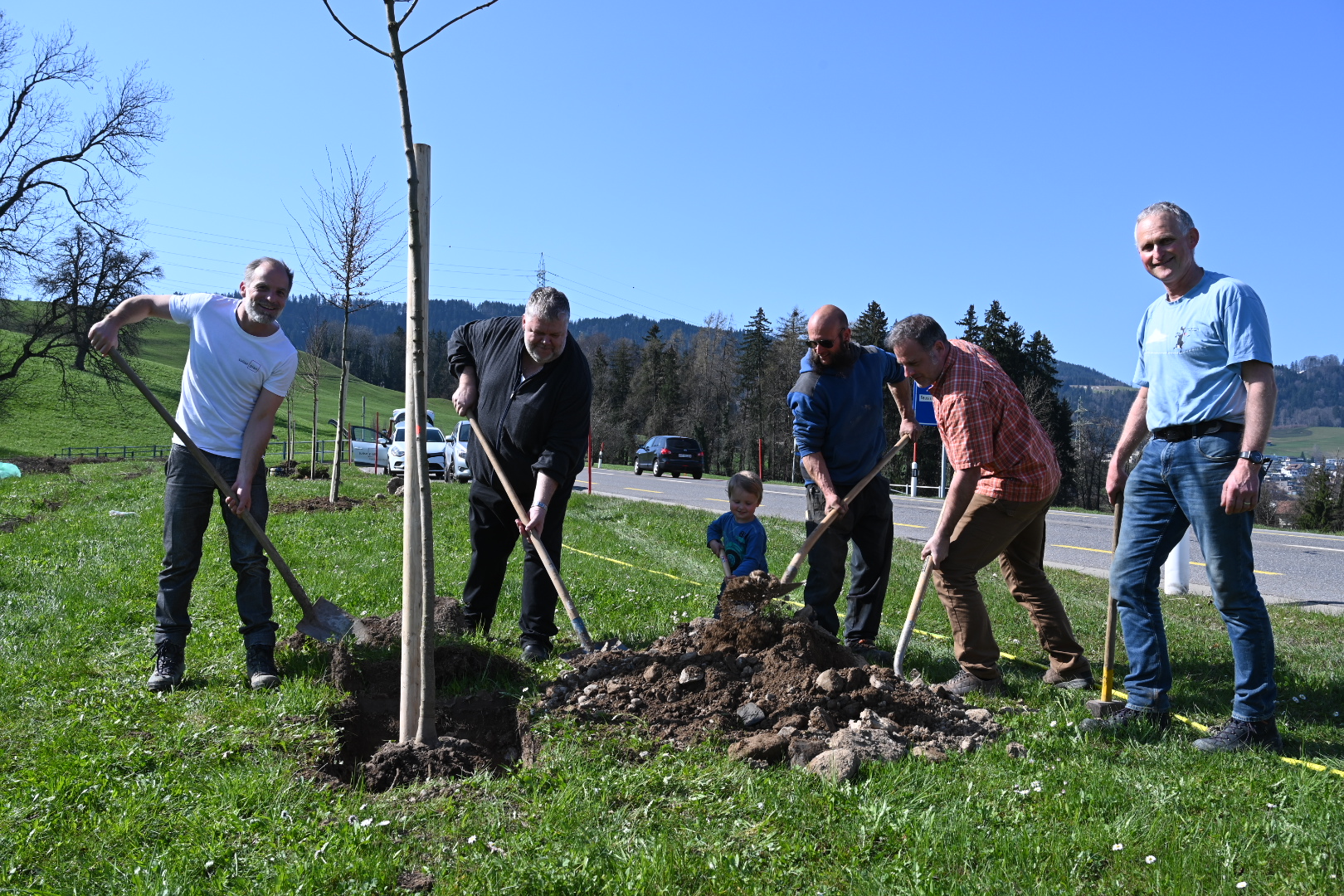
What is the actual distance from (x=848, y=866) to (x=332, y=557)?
6.60m

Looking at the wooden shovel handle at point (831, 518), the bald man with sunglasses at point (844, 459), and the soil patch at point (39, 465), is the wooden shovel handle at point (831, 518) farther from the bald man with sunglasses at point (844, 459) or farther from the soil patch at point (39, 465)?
the soil patch at point (39, 465)

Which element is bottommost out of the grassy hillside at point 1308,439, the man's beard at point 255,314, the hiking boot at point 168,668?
the hiking boot at point 168,668

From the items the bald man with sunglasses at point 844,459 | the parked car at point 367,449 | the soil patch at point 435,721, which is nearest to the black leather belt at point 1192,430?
the bald man with sunglasses at point 844,459

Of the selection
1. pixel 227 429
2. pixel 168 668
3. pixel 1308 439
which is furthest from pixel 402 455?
pixel 1308 439

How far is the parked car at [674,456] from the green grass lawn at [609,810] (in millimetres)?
27200

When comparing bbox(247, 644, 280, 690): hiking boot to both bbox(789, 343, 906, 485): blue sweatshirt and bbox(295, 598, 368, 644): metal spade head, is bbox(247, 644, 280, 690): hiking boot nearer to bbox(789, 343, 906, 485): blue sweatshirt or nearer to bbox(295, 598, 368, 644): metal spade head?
bbox(295, 598, 368, 644): metal spade head

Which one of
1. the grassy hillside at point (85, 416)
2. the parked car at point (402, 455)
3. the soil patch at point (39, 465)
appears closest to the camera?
the parked car at point (402, 455)

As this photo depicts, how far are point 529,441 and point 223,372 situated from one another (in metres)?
1.58

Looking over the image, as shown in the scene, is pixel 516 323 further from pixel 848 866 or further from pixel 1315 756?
pixel 1315 756

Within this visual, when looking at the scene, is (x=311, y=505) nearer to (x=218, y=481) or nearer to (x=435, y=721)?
(x=218, y=481)

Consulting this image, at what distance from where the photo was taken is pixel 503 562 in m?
5.33

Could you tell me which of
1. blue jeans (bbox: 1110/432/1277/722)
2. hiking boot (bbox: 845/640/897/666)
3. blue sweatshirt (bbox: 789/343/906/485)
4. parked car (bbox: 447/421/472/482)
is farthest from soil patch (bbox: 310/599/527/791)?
parked car (bbox: 447/421/472/482)

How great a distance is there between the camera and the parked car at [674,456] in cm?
3209

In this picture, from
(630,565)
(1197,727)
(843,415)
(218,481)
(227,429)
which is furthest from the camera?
(630,565)
